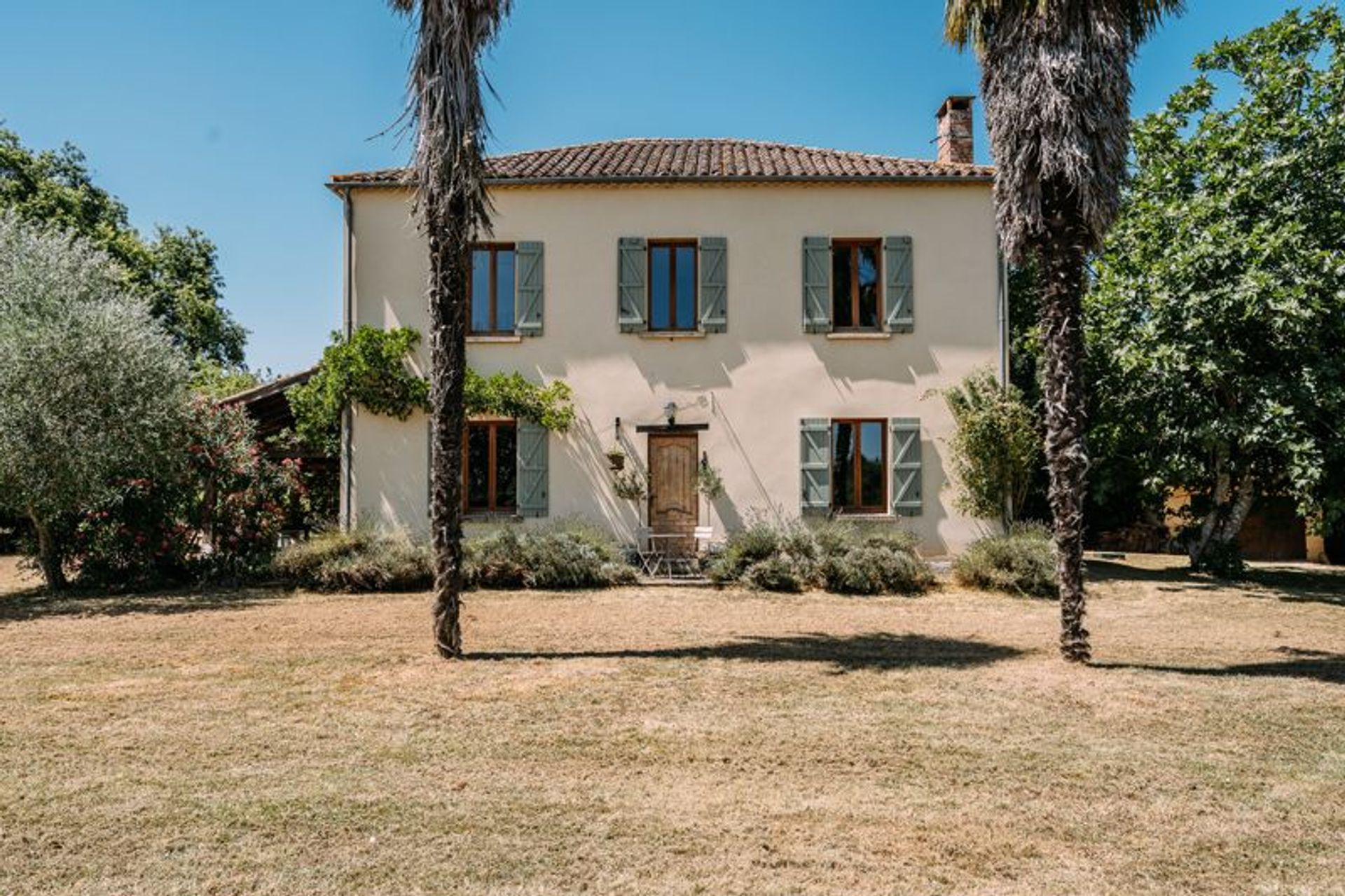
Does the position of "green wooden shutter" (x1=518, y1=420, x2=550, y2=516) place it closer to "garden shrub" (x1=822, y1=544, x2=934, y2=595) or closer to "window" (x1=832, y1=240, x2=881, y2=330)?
"garden shrub" (x1=822, y1=544, x2=934, y2=595)

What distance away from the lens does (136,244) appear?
90.2ft

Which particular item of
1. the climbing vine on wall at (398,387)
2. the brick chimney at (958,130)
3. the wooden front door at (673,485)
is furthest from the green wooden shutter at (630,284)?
the brick chimney at (958,130)

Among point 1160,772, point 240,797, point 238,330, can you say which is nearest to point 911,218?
point 1160,772

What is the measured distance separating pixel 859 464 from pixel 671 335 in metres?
3.98

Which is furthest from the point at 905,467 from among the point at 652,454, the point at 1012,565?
the point at 652,454

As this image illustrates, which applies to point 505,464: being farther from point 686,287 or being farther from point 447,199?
point 447,199

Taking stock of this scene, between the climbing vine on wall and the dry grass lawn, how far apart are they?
5.70 m

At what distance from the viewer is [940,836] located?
4.08 metres

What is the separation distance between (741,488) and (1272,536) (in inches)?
535

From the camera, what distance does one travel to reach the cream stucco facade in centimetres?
1477

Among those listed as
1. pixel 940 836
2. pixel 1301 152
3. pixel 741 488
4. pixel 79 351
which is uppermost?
pixel 1301 152

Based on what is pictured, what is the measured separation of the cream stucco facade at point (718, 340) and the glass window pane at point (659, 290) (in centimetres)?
35

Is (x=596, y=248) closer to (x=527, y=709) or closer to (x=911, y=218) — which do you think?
(x=911, y=218)

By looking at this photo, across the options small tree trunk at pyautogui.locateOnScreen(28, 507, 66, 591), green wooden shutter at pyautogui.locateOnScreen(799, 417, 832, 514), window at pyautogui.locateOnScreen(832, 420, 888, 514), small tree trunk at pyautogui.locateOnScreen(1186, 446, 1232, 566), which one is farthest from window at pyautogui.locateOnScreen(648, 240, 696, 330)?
small tree trunk at pyautogui.locateOnScreen(28, 507, 66, 591)
